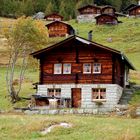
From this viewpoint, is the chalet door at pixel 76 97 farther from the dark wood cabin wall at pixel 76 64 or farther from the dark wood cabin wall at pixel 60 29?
the dark wood cabin wall at pixel 60 29

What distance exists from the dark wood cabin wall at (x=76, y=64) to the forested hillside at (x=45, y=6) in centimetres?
11079

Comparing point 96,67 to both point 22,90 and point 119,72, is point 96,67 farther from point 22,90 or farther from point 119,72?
point 22,90

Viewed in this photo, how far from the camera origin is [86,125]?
27594 millimetres

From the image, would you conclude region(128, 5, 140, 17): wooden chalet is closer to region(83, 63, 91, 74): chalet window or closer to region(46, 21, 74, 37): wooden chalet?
region(46, 21, 74, 37): wooden chalet

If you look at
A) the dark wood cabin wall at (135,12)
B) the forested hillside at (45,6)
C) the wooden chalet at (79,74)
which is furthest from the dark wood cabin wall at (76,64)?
the forested hillside at (45,6)

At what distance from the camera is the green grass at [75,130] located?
25.2m

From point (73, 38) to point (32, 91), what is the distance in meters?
8.19

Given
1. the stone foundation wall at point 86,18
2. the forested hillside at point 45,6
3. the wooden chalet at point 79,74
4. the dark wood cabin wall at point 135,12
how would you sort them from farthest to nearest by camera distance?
the forested hillside at point 45,6 → the stone foundation wall at point 86,18 → the dark wood cabin wall at point 135,12 → the wooden chalet at point 79,74

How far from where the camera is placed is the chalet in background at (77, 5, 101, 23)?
421ft

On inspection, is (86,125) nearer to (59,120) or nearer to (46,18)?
(59,120)

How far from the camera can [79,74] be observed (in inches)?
1861

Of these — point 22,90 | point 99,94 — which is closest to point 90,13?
point 22,90

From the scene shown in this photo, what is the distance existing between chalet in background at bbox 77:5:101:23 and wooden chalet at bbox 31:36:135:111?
7969 centimetres

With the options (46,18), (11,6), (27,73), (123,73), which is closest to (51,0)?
(11,6)
